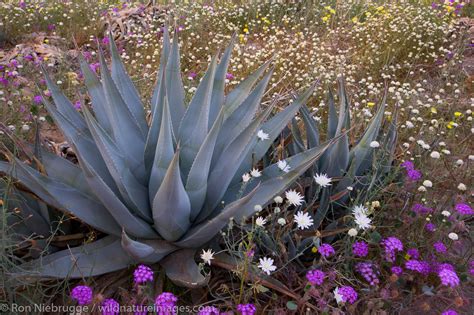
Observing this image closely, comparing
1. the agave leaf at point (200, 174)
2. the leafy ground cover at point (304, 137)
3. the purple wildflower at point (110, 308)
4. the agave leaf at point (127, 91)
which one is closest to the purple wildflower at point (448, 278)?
the leafy ground cover at point (304, 137)

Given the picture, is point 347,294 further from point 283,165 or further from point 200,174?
point 200,174

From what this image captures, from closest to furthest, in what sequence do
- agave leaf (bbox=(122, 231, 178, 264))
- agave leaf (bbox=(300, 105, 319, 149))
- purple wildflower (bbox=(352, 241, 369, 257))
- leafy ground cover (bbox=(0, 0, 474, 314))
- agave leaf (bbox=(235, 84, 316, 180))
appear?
agave leaf (bbox=(122, 231, 178, 264)) < leafy ground cover (bbox=(0, 0, 474, 314)) < purple wildflower (bbox=(352, 241, 369, 257)) < agave leaf (bbox=(235, 84, 316, 180)) < agave leaf (bbox=(300, 105, 319, 149))

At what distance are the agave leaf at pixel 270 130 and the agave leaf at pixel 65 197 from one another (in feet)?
2.26

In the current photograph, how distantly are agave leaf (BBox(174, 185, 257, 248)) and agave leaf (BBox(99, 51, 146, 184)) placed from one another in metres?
0.40

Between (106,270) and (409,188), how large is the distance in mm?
1905

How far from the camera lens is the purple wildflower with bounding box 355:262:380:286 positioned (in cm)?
203

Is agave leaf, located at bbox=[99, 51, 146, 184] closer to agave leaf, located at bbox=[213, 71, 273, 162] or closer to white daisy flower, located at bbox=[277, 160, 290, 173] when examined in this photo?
agave leaf, located at bbox=[213, 71, 273, 162]

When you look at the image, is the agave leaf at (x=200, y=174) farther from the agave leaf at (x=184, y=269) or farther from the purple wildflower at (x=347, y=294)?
the purple wildflower at (x=347, y=294)

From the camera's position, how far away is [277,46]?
5.85 meters

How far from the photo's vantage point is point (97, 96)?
2.29 meters

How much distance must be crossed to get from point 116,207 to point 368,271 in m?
1.18

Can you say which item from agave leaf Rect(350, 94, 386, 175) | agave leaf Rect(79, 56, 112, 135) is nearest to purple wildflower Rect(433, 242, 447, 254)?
agave leaf Rect(350, 94, 386, 175)

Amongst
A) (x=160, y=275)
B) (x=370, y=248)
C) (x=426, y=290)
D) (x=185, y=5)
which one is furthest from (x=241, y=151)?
(x=185, y=5)

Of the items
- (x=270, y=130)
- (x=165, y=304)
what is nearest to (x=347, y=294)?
(x=165, y=304)
